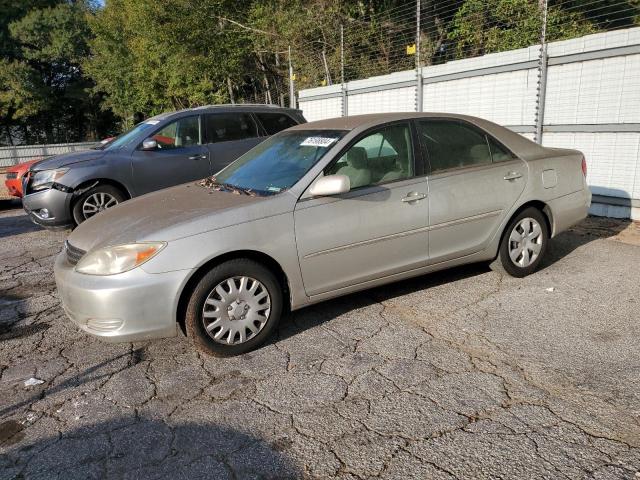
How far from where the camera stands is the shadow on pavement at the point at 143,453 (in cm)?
253

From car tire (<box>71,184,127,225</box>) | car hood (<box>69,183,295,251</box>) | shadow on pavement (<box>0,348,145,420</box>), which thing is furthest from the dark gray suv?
shadow on pavement (<box>0,348,145,420</box>)

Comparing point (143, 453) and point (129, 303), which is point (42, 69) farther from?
point (143, 453)

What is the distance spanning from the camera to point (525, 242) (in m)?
4.90

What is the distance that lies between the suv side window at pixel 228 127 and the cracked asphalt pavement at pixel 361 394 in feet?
12.7

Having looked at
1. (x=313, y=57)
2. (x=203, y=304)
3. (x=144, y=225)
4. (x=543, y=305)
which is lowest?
(x=543, y=305)

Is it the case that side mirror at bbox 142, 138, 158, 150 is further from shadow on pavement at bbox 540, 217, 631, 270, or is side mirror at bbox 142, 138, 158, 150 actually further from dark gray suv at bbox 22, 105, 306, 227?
shadow on pavement at bbox 540, 217, 631, 270

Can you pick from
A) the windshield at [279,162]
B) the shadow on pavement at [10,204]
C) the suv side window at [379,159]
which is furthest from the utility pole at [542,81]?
the shadow on pavement at [10,204]

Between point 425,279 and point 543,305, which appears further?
point 425,279

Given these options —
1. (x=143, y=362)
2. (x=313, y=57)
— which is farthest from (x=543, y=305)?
(x=313, y=57)

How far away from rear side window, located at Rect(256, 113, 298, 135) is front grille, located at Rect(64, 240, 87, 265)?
480cm

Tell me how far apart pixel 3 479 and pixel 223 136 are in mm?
6048

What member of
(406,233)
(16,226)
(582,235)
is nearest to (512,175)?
(406,233)

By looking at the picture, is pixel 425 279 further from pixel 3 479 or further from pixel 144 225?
pixel 3 479

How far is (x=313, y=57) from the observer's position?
13.2 m
